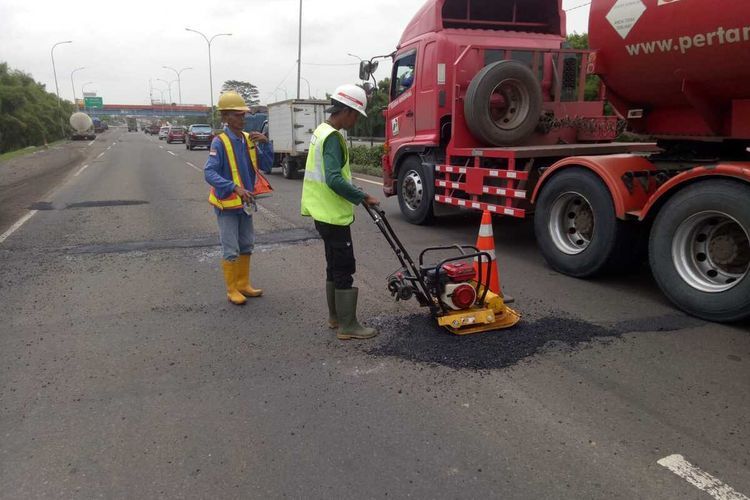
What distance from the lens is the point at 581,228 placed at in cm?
574

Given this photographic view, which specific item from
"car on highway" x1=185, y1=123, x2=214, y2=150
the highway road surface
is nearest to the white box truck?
the highway road surface

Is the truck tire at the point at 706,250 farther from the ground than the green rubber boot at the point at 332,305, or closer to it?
farther from the ground

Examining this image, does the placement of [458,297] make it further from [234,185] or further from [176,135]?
[176,135]

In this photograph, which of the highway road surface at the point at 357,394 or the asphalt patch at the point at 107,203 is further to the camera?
the asphalt patch at the point at 107,203

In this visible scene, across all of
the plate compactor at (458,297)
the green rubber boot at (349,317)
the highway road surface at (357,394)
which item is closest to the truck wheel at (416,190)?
the highway road surface at (357,394)

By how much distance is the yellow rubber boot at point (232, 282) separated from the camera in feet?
16.5

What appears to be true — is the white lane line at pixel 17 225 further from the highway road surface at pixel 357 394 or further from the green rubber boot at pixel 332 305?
the green rubber boot at pixel 332 305

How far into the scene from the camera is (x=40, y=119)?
43531 mm

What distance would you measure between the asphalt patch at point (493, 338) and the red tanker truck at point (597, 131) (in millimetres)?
764

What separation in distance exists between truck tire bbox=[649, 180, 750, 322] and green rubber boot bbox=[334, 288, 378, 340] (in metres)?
2.55

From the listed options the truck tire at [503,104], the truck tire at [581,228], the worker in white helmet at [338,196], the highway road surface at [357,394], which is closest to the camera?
the highway road surface at [357,394]

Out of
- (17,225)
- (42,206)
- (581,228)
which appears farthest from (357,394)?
(42,206)

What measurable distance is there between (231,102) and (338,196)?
153 centimetres

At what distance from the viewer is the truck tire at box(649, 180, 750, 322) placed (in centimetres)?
414
